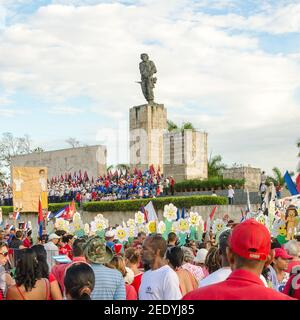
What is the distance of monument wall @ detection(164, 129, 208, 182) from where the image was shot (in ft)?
117

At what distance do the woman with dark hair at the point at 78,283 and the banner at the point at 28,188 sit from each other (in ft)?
49.8

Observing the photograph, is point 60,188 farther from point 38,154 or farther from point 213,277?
point 213,277

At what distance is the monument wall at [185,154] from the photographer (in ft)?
117

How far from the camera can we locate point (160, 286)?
15.6 feet

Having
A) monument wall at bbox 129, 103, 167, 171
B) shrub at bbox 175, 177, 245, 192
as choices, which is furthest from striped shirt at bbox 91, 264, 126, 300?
monument wall at bbox 129, 103, 167, 171

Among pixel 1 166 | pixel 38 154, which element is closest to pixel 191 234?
pixel 38 154

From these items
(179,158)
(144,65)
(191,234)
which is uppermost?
(144,65)

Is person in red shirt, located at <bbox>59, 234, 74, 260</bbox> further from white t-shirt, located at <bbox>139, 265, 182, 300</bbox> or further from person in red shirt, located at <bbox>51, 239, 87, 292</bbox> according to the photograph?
white t-shirt, located at <bbox>139, 265, 182, 300</bbox>

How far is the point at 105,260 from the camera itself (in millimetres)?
4902

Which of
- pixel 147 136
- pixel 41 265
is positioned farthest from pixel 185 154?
pixel 41 265

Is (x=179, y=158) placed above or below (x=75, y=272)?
above

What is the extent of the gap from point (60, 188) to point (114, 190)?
476cm

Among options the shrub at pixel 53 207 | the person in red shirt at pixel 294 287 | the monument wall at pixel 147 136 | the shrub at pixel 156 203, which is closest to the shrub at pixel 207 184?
the monument wall at pixel 147 136

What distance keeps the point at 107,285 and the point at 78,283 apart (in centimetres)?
99
